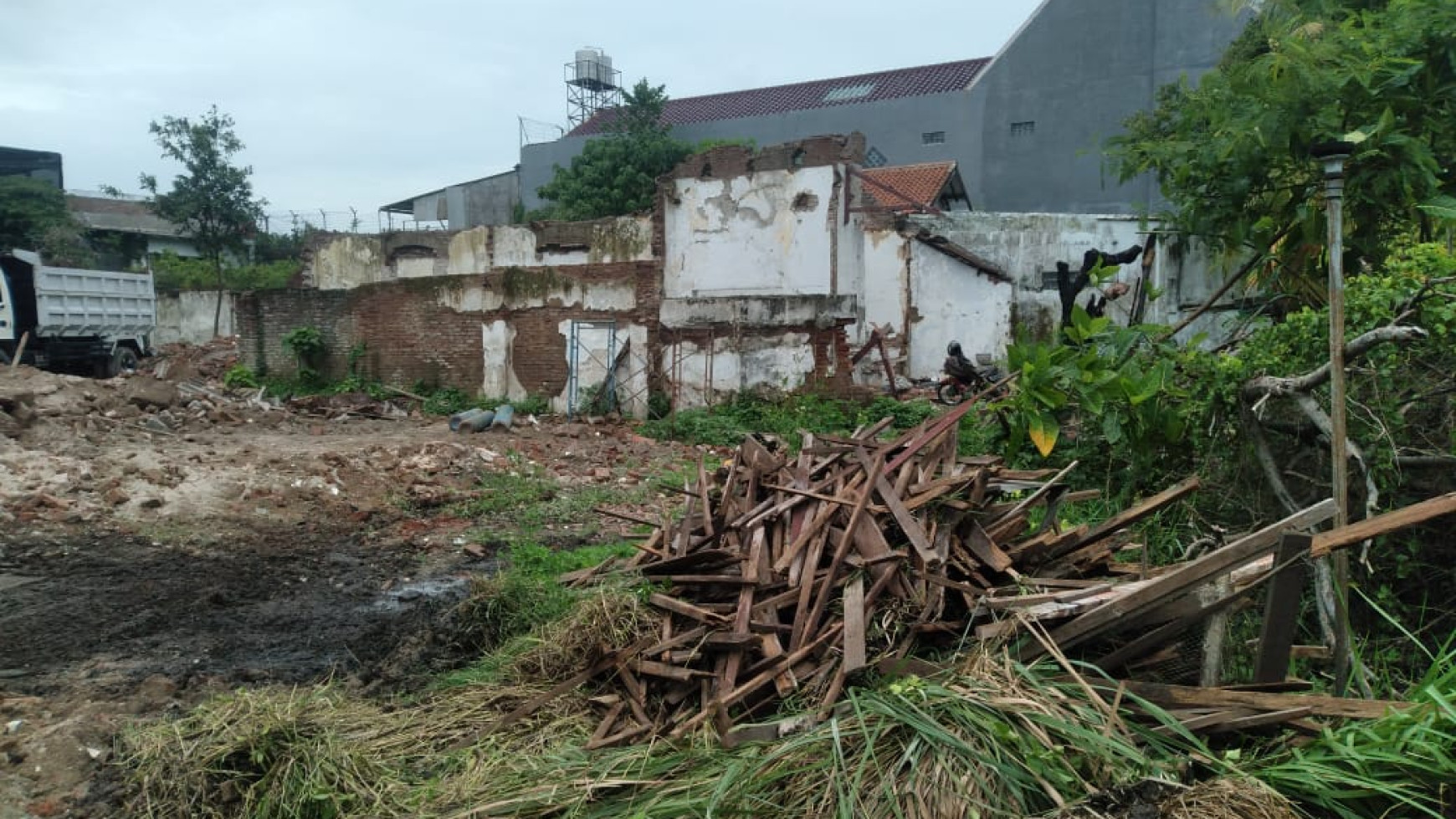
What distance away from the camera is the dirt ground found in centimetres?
412

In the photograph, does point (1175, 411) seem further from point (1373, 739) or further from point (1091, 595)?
point (1373, 739)

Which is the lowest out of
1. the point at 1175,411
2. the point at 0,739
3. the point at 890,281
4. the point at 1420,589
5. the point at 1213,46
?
the point at 0,739

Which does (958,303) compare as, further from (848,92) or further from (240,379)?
(848,92)

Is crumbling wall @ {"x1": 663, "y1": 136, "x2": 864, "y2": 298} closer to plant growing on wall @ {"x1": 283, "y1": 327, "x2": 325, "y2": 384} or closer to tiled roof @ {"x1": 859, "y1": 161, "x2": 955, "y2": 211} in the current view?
tiled roof @ {"x1": 859, "y1": 161, "x2": 955, "y2": 211}

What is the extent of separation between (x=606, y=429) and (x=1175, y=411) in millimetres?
10169

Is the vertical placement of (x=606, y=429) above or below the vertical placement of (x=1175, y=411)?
below

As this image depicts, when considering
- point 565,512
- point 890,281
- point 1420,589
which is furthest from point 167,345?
point 1420,589

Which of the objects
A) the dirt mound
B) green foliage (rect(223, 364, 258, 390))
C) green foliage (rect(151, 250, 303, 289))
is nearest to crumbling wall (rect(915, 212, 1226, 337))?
green foliage (rect(223, 364, 258, 390))

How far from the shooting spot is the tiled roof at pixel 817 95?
28.3m

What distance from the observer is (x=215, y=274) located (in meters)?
27.1

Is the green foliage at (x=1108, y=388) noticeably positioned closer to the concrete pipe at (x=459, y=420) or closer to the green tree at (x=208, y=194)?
the concrete pipe at (x=459, y=420)

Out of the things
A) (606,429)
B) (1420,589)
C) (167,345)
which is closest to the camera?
(1420,589)

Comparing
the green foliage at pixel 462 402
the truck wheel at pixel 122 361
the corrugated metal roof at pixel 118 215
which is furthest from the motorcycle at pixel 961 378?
the corrugated metal roof at pixel 118 215

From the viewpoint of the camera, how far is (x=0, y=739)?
3.61 meters
